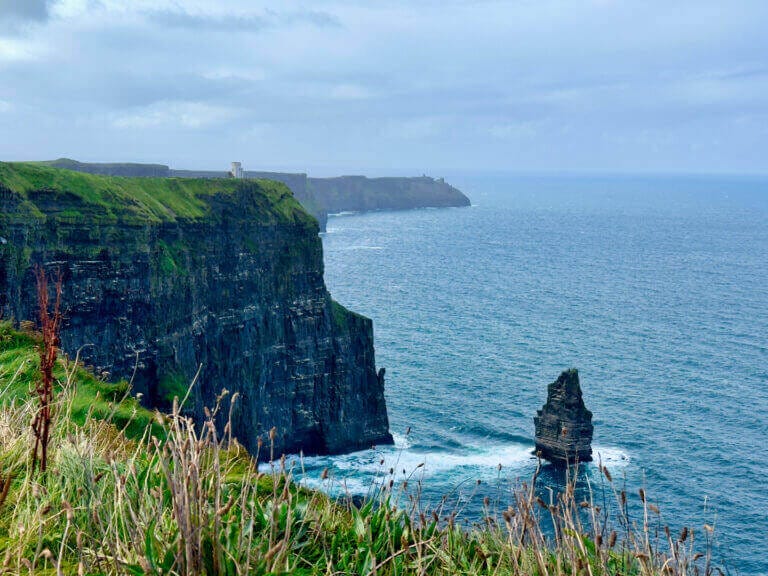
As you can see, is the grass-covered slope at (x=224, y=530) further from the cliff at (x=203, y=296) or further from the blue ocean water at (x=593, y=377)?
the cliff at (x=203, y=296)

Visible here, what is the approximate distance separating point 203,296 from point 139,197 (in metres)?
9.60

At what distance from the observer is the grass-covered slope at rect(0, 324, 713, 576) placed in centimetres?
729

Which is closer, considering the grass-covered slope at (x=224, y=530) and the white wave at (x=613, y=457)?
the grass-covered slope at (x=224, y=530)

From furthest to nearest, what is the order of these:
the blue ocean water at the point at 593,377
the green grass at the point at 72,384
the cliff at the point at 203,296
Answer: the blue ocean water at the point at 593,377 < the cliff at the point at 203,296 < the green grass at the point at 72,384

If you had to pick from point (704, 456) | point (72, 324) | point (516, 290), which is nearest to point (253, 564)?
point (72, 324)

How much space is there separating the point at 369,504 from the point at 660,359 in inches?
3791

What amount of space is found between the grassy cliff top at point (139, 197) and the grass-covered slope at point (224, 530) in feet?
156

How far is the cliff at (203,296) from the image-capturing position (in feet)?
177

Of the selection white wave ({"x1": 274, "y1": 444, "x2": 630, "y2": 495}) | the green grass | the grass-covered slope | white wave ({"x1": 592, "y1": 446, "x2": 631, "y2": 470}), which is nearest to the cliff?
white wave ({"x1": 274, "y1": 444, "x2": 630, "y2": 495})

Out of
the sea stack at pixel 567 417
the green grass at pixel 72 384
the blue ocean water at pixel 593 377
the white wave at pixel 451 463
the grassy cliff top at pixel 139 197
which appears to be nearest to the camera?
the green grass at pixel 72 384

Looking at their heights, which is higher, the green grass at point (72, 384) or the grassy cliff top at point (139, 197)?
the grassy cliff top at point (139, 197)

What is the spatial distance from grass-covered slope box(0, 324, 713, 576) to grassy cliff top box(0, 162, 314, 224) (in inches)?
1875

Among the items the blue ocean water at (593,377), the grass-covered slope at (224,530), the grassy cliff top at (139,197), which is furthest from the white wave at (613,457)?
the grass-covered slope at (224,530)

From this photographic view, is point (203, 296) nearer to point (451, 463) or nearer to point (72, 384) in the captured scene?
point (451, 463)
